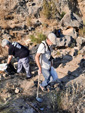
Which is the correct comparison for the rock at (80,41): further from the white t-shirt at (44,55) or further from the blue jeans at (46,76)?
the white t-shirt at (44,55)

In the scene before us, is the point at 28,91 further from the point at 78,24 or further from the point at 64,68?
the point at 78,24

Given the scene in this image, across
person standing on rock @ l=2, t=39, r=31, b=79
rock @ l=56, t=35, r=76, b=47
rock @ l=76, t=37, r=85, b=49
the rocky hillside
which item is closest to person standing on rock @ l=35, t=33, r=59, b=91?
the rocky hillside

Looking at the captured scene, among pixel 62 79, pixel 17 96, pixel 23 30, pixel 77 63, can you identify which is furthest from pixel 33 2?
pixel 17 96

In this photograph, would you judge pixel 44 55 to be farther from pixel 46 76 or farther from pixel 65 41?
pixel 65 41

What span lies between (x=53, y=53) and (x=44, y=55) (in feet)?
8.87

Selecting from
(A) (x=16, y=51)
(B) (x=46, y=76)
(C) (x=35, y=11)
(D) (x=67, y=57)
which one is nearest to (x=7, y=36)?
(C) (x=35, y=11)

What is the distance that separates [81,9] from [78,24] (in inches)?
175

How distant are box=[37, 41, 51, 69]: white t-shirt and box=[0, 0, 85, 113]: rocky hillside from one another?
756 mm

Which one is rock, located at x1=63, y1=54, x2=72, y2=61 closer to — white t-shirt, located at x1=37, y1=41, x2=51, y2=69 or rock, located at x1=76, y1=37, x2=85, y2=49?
rock, located at x1=76, y1=37, x2=85, y2=49

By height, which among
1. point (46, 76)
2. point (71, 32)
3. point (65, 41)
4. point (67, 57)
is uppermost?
point (71, 32)

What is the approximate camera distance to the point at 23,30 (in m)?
7.77

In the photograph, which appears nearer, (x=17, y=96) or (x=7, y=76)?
(x=17, y=96)

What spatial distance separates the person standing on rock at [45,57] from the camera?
2749 millimetres

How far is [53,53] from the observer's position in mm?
5684
